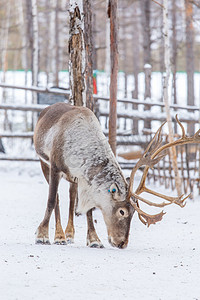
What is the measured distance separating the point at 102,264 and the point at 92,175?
0.97 meters

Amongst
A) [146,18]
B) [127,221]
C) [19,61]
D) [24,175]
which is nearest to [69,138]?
[127,221]

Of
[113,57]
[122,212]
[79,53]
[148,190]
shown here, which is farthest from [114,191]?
[113,57]

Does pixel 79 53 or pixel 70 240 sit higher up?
pixel 79 53

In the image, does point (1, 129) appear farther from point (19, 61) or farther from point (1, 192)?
point (19, 61)

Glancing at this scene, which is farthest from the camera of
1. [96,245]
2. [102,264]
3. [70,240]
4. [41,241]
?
[70,240]

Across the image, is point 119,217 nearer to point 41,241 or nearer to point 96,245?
point 96,245

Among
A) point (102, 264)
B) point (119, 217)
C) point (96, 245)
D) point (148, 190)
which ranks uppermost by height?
point (148, 190)

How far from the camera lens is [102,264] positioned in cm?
408

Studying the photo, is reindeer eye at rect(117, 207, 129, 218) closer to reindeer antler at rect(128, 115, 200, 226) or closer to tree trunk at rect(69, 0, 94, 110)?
reindeer antler at rect(128, 115, 200, 226)

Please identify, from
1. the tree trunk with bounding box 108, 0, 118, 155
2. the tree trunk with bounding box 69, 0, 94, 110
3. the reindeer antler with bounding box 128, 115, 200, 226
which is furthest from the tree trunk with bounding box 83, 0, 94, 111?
the reindeer antler with bounding box 128, 115, 200, 226

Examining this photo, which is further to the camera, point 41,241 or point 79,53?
point 79,53

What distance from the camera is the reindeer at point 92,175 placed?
4652 mm

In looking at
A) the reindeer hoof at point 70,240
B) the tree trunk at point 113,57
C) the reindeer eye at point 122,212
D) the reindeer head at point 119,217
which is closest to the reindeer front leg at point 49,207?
the reindeer hoof at point 70,240

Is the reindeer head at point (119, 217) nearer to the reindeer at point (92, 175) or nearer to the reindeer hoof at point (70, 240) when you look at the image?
the reindeer at point (92, 175)
